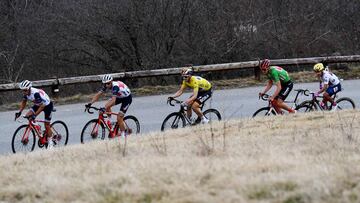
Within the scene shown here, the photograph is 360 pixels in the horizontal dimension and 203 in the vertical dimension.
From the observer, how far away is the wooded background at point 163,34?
27.0 meters

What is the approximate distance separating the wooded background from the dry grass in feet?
54.7

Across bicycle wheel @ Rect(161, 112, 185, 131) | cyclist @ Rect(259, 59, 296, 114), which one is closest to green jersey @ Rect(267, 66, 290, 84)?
cyclist @ Rect(259, 59, 296, 114)

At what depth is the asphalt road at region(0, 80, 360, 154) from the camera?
15453 millimetres

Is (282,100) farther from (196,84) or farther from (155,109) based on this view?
(155,109)

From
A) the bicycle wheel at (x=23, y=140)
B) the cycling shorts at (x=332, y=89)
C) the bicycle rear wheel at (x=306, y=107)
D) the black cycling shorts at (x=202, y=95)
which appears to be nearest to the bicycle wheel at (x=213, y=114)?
the black cycling shorts at (x=202, y=95)

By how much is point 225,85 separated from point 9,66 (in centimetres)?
1274

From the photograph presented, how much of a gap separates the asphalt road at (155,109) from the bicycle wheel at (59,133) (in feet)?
0.53

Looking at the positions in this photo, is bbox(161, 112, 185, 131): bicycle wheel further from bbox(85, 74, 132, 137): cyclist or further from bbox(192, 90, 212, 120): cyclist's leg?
bbox(85, 74, 132, 137): cyclist

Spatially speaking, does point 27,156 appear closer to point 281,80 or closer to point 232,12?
point 281,80

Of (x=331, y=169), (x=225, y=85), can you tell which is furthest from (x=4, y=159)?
(x=225, y=85)

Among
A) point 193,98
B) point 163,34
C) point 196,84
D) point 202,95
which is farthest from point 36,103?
point 163,34

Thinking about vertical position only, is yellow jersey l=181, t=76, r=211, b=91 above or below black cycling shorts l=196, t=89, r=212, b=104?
above

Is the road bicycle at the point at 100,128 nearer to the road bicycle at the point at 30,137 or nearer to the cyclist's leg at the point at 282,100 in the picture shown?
the road bicycle at the point at 30,137

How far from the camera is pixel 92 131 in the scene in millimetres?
14352
